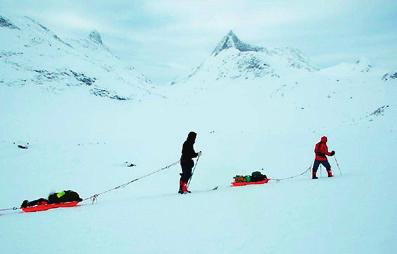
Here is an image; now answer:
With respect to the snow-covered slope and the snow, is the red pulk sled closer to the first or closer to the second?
the snow

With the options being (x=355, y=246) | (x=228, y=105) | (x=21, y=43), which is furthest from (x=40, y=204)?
(x=21, y=43)

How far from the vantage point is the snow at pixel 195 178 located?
636cm

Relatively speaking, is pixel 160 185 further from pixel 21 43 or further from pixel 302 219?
pixel 21 43

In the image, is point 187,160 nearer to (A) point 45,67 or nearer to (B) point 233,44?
(A) point 45,67

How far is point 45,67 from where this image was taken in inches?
2520

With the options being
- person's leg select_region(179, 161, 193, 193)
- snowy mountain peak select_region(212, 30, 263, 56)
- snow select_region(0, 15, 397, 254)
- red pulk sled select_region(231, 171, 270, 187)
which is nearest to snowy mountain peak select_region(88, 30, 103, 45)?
snowy mountain peak select_region(212, 30, 263, 56)

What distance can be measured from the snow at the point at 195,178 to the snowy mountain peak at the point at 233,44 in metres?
96.4

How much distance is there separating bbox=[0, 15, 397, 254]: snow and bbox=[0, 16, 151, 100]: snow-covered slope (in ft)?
1.93

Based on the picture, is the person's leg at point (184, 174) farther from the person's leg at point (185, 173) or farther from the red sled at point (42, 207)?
the red sled at point (42, 207)

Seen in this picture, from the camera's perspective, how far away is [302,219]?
23.2ft

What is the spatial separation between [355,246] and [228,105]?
66.5 m

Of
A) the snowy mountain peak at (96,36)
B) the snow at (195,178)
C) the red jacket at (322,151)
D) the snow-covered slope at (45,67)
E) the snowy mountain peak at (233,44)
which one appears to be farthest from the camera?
the snowy mountain peak at (233,44)

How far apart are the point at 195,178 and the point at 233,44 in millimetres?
142509

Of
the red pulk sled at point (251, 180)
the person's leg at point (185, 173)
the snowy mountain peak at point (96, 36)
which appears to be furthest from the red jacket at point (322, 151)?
the snowy mountain peak at point (96, 36)
